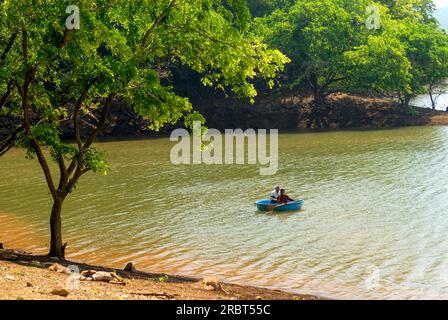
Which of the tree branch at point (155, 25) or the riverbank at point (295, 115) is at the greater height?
the tree branch at point (155, 25)

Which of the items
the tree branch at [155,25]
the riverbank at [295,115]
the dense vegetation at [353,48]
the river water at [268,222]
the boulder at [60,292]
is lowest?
the river water at [268,222]

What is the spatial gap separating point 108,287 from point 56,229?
17.5ft

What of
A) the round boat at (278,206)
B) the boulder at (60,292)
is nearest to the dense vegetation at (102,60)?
the boulder at (60,292)

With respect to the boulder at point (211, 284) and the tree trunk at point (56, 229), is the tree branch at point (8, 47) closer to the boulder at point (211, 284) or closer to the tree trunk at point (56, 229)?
the tree trunk at point (56, 229)

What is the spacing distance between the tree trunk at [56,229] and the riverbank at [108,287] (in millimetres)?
463

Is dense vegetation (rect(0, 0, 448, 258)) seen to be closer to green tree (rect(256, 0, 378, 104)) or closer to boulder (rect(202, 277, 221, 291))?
boulder (rect(202, 277, 221, 291))

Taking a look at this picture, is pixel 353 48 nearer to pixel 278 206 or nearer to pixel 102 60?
pixel 278 206

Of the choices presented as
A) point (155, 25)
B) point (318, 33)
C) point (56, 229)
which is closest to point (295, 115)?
point (318, 33)

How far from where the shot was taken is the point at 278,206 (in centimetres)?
2661

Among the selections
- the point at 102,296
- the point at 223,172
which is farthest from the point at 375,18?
the point at 102,296

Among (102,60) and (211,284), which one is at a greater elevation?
(102,60)

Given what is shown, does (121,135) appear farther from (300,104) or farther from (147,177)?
(147,177)

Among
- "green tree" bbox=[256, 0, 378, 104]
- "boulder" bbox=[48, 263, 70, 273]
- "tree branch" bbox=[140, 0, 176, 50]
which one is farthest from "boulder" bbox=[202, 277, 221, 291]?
"green tree" bbox=[256, 0, 378, 104]

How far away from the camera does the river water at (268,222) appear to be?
18.4 meters
